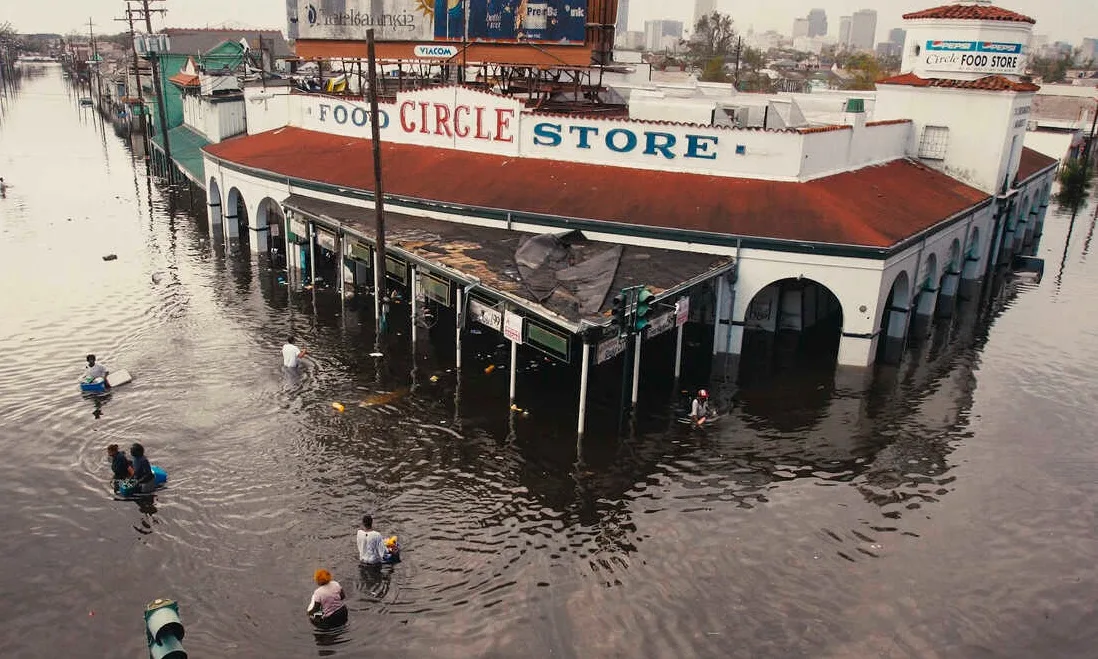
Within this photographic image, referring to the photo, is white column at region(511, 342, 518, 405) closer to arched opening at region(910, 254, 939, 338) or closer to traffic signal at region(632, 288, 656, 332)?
traffic signal at region(632, 288, 656, 332)

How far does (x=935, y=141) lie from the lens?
3619 cm

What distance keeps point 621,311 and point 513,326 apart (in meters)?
3.33

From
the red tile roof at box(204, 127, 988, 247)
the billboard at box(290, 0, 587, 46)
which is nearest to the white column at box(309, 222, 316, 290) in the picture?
the red tile roof at box(204, 127, 988, 247)

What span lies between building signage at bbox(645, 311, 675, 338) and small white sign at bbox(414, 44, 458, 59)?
63.9ft

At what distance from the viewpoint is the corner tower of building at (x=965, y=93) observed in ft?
115

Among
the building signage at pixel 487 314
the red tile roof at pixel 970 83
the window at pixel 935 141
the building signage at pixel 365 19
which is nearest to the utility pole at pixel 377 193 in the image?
the building signage at pixel 487 314

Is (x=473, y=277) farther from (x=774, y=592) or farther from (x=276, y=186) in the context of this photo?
(x=276, y=186)

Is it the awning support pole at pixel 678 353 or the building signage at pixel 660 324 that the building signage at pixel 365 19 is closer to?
the awning support pole at pixel 678 353

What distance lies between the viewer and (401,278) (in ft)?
89.2

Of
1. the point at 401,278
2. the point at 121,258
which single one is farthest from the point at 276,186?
the point at 401,278

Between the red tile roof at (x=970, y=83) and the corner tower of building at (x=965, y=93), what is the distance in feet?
0.14

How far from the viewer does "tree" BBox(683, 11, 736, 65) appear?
6452 inches

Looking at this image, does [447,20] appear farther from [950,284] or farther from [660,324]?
[950,284]

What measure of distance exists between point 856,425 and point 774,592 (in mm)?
8883
